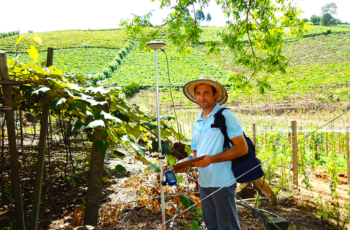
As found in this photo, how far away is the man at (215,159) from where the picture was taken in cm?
148

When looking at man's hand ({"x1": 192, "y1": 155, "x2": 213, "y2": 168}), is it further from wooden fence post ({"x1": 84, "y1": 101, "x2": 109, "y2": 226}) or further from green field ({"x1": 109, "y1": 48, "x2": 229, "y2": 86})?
green field ({"x1": 109, "y1": 48, "x2": 229, "y2": 86})

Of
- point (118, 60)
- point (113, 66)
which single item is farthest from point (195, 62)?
point (113, 66)

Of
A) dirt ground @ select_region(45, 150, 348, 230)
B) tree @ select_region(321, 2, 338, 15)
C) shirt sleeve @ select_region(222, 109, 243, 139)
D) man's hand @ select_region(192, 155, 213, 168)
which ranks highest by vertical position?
tree @ select_region(321, 2, 338, 15)

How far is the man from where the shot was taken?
4.86ft

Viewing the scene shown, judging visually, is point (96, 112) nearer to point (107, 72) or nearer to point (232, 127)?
point (232, 127)

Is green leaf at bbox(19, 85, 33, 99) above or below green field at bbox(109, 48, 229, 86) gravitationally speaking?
below

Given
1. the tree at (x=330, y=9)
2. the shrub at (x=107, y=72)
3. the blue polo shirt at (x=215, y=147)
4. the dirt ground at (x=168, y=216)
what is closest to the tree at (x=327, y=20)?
the tree at (x=330, y=9)

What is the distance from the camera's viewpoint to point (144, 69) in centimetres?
4094

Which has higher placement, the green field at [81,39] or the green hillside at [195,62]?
the green field at [81,39]

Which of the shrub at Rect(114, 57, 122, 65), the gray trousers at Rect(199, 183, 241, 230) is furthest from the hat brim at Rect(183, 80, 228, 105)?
the shrub at Rect(114, 57, 122, 65)

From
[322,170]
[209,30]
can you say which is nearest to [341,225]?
[322,170]

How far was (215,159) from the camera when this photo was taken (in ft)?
4.85

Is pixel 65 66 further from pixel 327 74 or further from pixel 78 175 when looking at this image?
pixel 78 175

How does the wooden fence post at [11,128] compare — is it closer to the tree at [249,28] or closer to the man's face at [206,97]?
the man's face at [206,97]
